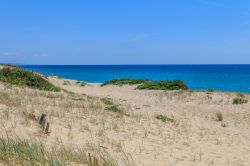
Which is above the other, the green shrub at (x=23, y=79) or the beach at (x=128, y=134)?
the green shrub at (x=23, y=79)

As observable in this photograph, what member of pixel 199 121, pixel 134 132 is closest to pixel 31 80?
pixel 199 121

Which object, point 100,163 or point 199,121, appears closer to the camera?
point 100,163

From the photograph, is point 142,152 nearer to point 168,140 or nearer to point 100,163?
point 168,140

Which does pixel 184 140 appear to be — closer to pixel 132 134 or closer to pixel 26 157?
pixel 132 134

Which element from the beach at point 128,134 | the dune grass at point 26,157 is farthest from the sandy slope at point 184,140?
the dune grass at point 26,157

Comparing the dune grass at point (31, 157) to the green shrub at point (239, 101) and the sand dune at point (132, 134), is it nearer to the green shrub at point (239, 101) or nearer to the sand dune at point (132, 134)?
the sand dune at point (132, 134)

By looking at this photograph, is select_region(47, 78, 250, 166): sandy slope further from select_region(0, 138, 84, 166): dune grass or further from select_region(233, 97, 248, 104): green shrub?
select_region(233, 97, 248, 104): green shrub

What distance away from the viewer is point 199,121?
16812 millimetres


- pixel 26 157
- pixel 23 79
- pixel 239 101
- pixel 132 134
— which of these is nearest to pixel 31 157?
pixel 26 157

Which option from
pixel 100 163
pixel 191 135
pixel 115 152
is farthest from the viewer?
pixel 191 135

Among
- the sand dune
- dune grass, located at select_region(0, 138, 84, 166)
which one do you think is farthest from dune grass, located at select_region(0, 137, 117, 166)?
the sand dune

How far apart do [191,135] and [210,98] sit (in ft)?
42.2

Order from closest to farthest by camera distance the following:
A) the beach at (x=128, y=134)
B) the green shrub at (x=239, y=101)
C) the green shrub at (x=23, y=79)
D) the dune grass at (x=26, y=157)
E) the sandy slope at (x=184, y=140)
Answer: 1. the dune grass at (x=26, y=157)
2. the beach at (x=128, y=134)
3. the sandy slope at (x=184, y=140)
4. the green shrub at (x=239, y=101)
5. the green shrub at (x=23, y=79)

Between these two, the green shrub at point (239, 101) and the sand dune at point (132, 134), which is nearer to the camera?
the sand dune at point (132, 134)
